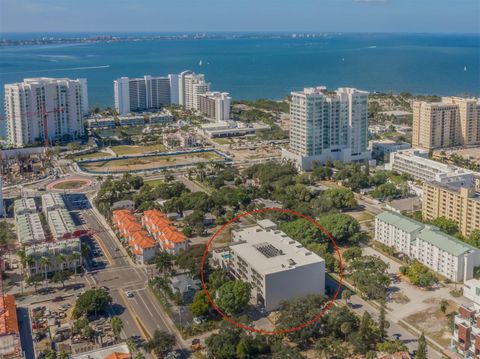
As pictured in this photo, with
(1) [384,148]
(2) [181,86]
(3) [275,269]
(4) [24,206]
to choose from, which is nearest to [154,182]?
(4) [24,206]

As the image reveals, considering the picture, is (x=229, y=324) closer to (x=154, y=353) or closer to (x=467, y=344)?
(x=154, y=353)

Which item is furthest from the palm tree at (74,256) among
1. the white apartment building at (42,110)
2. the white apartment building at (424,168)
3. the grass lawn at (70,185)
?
the white apartment building at (42,110)

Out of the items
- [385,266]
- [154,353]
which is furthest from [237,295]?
[385,266]

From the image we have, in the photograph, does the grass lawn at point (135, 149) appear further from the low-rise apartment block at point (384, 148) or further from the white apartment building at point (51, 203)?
the low-rise apartment block at point (384, 148)

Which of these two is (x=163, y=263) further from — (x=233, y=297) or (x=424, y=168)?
(x=424, y=168)

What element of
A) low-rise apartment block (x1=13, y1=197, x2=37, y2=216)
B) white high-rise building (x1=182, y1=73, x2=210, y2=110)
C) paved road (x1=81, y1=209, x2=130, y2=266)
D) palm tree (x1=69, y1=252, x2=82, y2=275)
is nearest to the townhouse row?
paved road (x1=81, y1=209, x2=130, y2=266)
